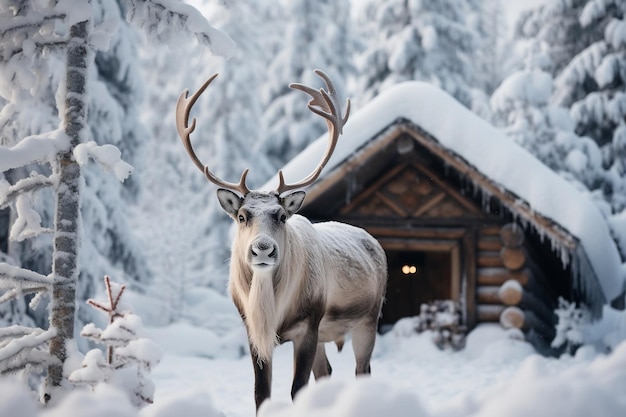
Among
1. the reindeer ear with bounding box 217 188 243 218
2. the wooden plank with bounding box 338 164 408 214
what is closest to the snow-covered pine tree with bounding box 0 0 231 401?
the reindeer ear with bounding box 217 188 243 218

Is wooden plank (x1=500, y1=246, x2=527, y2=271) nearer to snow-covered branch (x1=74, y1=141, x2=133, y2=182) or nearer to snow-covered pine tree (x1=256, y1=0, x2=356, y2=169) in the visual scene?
snow-covered branch (x1=74, y1=141, x2=133, y2=182)

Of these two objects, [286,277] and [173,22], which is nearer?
[286,277]

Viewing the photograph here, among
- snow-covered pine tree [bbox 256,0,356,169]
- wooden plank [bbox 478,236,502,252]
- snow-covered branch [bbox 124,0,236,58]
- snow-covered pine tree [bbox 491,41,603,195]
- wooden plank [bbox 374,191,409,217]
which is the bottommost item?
wooden plank [bbox 478,236,502,252]

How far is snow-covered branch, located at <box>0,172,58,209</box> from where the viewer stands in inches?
162

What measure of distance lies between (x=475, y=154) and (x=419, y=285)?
269 inches

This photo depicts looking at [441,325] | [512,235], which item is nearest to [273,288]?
[441,325]

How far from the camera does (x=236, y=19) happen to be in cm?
2262

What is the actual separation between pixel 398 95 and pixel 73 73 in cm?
631

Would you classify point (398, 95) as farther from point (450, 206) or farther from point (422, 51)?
point (422, 51)

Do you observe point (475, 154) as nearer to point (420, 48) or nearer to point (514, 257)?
point (514, 257)

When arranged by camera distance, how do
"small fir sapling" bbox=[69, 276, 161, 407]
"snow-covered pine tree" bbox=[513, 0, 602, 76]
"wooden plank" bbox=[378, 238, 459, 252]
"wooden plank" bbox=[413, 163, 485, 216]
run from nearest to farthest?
"small fir sapling" bbox=[69, 276, 161, 407] < "wooden plank" bbox=[413, 163, 485, 216] < "wooden plank" bbox=[378, 238, 459, 252] < "snow-covered pine tree" bbox=[513, 0, 602, 76]

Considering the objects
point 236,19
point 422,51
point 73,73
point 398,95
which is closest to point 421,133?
point 398,95

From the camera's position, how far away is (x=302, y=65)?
2152 centimetres

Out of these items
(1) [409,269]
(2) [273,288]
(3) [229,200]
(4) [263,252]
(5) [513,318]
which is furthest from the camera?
(1) [409,269]
